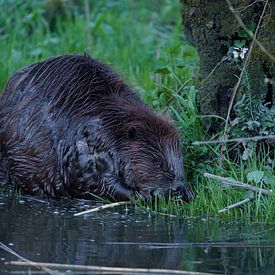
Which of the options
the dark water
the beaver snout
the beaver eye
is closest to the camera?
the dark water

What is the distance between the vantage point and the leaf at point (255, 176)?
14.7 feet

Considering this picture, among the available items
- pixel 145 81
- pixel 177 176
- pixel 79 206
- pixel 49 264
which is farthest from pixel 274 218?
pixel 145 81

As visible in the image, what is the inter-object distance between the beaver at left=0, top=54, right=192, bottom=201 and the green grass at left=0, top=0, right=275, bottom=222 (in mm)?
226

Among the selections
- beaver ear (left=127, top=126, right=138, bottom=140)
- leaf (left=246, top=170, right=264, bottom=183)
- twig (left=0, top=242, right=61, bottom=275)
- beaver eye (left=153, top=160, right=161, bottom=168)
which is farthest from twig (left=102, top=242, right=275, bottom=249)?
beaver ear (left=127, top=126, right=138, bottom=140)

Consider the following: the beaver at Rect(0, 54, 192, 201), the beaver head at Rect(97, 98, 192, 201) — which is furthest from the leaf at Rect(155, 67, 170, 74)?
the beaver head at Rect(97, 98, 192, 201)

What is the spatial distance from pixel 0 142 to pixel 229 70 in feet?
4.28

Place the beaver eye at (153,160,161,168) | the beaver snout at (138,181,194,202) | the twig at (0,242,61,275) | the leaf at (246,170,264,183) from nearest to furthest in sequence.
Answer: the twig at (0,242,61,275) < the leaf at (246,170,264,183) < the beaver snout at (138,181,194,202) < the beaver eye at (153,160,161,168)

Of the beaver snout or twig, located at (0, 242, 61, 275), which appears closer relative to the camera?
twig, located at (0, 242, 61, 275)

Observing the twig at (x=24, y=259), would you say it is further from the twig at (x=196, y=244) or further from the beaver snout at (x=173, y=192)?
the beaver snout at (x=173, y=192)

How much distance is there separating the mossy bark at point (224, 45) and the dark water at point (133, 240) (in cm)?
89

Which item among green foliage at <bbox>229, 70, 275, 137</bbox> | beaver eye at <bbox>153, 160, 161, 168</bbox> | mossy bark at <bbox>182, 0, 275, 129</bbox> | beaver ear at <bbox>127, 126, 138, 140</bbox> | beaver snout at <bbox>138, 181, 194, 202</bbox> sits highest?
mossy bark at <bbox>182, 0, 275, 129</bbox>

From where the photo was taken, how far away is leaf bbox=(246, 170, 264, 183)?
14.7ft

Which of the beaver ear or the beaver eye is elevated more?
the beaver ear

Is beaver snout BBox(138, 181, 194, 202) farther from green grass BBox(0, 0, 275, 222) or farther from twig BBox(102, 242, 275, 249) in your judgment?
twig BBox(102, 242, 275, 249)
